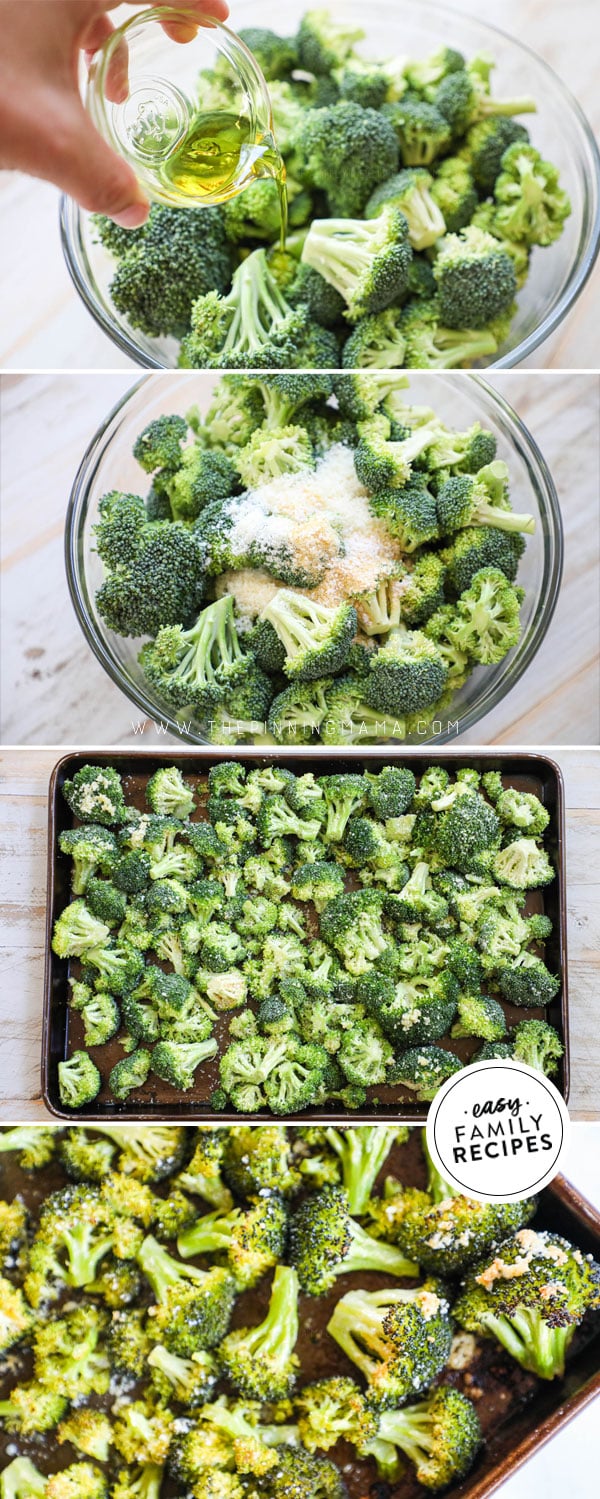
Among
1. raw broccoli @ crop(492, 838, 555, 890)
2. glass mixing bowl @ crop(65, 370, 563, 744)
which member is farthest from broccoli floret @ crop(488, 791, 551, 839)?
glass mixing bowl @ crop(65, 370, 563, 744)

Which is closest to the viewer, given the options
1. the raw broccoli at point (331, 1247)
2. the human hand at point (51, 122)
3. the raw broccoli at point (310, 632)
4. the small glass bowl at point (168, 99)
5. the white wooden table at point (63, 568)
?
the human hand at point (51, 122)

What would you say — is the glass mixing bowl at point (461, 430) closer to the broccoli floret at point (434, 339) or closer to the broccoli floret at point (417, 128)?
the broccoli floret at point (434, 339)

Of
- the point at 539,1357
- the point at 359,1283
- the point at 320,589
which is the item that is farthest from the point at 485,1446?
the point at 320,589

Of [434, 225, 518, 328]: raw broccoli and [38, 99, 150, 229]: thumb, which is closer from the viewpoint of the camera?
[38, 99, 150, 229]: thumb

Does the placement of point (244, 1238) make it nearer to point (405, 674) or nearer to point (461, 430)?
point (405, 674)

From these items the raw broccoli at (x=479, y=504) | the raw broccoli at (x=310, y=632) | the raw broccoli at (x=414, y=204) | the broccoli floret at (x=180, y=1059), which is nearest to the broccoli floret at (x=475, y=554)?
the raw broccoli at (x=479, y=504)

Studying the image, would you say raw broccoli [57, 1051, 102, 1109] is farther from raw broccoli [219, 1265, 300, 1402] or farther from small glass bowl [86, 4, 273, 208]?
small glass bowl [86, 4, 273, 208]
